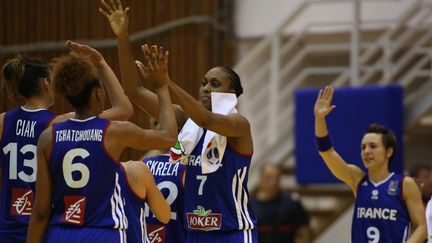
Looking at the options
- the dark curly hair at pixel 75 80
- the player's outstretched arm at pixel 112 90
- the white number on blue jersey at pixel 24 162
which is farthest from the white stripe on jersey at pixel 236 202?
the dark curly hair at pixel 75 80

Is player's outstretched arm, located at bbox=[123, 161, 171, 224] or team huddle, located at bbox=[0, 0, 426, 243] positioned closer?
team huddle, located at bbox=[0, 0, 426, 243]

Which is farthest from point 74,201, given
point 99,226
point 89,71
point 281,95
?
point 281,95

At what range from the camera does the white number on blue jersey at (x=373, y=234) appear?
23.9 ft

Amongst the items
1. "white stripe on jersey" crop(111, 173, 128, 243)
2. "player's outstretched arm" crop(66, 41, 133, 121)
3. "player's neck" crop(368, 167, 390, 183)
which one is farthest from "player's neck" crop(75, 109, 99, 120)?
"player's neck" crop(368, 167, 390, 183)

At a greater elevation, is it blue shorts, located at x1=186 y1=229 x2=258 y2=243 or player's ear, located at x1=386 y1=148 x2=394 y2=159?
player's ear, located at x1=386 y1=148 x2=394 y2=159

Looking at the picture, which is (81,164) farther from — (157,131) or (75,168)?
(157,131)

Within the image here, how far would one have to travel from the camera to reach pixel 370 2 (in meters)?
12.6

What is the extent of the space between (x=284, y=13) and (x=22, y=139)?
23.9ft

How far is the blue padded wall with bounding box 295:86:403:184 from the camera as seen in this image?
1083cm

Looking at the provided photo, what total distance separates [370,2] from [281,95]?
5.49ft

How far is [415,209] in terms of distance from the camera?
23.6ft

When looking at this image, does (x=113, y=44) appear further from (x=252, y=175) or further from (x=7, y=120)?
(x=7, y=120)

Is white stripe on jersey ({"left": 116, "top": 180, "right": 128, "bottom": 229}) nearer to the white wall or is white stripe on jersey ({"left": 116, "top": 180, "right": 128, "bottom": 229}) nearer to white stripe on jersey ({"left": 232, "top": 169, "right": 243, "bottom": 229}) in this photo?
white stripe on jersey ({"left": 232, "top": 169, "right": 243, "bottom": 229})

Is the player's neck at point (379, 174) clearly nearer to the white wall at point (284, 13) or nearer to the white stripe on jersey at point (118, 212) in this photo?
the white stripe on jersey at point (118, 212)
